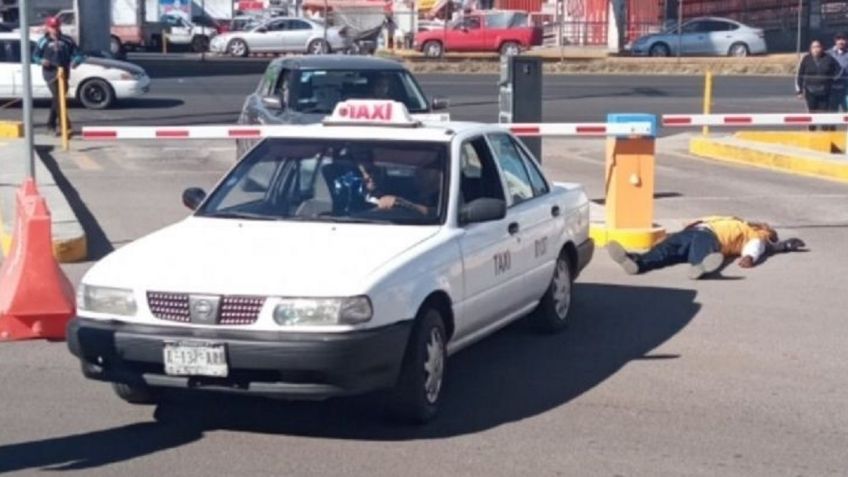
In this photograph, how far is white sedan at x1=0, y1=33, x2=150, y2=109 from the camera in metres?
31.2

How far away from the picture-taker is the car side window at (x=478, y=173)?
9367mm

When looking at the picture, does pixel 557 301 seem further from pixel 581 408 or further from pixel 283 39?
pixel 283 39

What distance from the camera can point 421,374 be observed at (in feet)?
26.8

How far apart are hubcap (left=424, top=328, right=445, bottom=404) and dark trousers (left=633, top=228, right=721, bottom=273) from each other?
201 inches

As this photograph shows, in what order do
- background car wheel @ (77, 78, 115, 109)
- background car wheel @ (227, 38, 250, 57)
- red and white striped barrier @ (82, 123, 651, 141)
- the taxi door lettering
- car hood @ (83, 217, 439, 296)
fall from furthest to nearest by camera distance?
background car wheel @ (227, 38, 250, 57), background car wheel @ (77, 78, 115, 109), red and white striped barrier @ (82, 123, 651, 141), the taxi door lettering, car hood @ (83, 217, 439, 296)

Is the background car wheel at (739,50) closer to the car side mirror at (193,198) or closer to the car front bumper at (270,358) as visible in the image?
the car side mirror at (193,198)

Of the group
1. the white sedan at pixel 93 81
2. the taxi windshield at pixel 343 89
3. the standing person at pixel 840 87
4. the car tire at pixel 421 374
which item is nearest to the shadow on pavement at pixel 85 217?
the taxi windshield at pixel 343 89

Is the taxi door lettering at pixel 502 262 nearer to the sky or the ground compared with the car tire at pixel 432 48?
nearer to the ground

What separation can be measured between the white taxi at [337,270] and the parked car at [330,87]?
7.46 meters

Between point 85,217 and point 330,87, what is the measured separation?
10.1 feet

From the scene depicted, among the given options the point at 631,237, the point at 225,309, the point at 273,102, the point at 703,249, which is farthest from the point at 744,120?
the point at 225,309

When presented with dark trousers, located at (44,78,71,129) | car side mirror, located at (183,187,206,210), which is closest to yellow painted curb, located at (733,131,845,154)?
dark trousers, located at (44,78,71,129)

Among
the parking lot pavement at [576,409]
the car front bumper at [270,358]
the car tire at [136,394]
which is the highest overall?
the car front bumper at [270,358]

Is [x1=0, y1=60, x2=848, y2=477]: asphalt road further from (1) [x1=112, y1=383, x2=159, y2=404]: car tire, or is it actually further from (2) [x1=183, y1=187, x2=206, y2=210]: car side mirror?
(2) [x1=183, y1=187, x2=206, y2=210]: car side mirror
